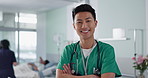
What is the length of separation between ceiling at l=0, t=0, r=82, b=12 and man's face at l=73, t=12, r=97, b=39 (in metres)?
3.35

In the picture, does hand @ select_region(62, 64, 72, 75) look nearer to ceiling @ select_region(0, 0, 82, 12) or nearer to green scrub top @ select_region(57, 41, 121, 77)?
green scrub top @ select_region(57, 41, 121, 77)

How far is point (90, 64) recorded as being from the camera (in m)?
1.20

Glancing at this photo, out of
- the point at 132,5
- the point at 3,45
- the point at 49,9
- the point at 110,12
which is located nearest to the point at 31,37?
the point at 49,9

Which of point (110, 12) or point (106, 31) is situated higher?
point (110, 12)

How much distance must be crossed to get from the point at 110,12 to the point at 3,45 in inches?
74.8

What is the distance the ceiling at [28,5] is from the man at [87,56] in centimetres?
333

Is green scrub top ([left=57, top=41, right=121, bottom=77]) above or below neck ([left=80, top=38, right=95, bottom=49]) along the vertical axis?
below

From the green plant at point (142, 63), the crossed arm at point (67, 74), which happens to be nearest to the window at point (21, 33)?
the green plant at point (142, 63)

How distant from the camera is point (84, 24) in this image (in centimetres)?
115

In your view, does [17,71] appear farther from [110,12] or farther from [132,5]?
[132,5]

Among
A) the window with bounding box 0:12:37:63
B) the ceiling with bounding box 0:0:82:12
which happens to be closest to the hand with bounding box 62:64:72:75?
the ceiling with bounding box 0:0:82:12

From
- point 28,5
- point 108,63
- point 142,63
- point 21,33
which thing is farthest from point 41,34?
point 108,63

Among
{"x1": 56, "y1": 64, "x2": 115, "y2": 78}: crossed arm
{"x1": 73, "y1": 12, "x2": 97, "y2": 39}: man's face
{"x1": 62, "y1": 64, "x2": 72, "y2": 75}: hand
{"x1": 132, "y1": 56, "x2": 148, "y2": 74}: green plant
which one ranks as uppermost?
{"x1": 73, "y1": 12, "x2": 97, "y2": 39}: man's face

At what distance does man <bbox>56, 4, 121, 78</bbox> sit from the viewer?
116 cm
